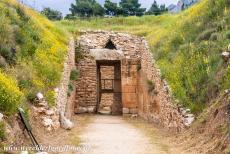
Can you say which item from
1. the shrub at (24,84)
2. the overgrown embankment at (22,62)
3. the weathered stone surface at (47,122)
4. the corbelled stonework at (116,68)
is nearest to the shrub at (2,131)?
the overgrown embankment at (22,62)

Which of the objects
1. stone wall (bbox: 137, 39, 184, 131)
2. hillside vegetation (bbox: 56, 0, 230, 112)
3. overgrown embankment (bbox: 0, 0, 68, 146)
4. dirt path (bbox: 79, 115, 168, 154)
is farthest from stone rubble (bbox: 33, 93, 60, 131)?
hillside vegetation (bbox: 56, 0, 230, 112)

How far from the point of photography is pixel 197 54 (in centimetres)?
1582

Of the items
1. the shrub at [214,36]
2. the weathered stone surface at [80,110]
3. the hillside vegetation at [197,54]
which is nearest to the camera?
the hillside vegetation at [197,54]

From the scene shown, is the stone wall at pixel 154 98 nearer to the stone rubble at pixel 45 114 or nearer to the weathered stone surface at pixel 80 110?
the weathered stone surface at pixel 80 110

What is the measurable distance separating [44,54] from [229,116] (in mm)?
8239

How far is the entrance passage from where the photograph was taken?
87.8ft

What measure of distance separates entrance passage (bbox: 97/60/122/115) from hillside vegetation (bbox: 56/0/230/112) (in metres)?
5.00

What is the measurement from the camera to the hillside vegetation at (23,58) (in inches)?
426

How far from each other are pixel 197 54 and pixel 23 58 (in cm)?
582

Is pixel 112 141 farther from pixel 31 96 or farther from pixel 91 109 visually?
pixel 91 109

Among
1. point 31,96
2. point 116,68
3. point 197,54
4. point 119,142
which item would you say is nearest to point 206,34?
point 197,54

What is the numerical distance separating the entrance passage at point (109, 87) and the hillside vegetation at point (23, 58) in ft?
23.1

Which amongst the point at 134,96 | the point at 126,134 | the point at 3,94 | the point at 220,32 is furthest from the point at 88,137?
the point at 134,96

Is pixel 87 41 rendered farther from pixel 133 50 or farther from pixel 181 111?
pixel 181 111
